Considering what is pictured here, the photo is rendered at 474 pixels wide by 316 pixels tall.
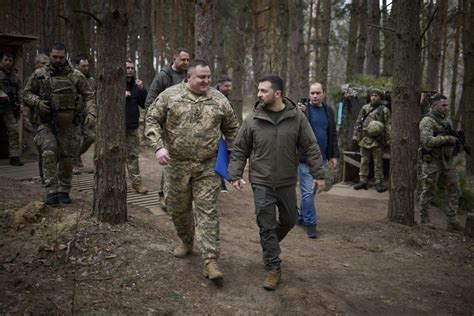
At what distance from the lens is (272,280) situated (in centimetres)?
445

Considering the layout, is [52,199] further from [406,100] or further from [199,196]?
[406,100]

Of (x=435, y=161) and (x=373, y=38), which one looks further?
(x=373, y=38)

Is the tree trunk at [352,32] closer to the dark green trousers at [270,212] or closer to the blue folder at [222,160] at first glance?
the blue folder at [222,160]

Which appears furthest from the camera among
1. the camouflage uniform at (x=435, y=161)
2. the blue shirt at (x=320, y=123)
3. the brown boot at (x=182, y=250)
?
the camouflage uniform at (x=435, y=161)

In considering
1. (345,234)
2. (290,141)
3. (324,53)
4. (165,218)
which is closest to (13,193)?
(165,218)

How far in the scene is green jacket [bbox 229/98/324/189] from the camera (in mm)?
4516

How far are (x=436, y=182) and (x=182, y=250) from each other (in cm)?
504

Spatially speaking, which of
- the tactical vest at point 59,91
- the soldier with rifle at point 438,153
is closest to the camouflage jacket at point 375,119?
the soldier with rifle at point 438,153

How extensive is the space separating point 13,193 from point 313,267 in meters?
4.42

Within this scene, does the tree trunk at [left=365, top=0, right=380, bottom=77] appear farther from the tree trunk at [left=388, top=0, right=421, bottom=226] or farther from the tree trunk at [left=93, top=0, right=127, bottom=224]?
the tree trunk at [left=93, top=0, right=127, bottom=224]

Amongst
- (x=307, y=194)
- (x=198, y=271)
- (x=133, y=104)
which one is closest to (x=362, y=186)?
(x=307, y=194)

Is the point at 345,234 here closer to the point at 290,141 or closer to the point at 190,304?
the point at 290,141

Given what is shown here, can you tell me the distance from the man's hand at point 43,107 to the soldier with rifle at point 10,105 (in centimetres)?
352

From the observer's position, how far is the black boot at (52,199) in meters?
6.12
